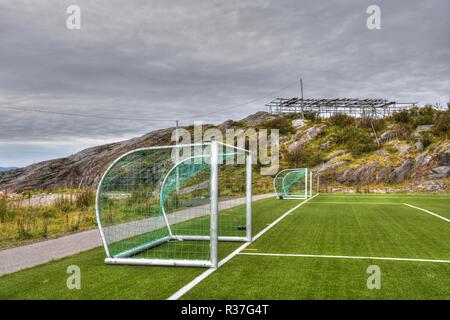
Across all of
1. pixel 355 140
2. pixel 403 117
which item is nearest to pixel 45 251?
pixel 355 140

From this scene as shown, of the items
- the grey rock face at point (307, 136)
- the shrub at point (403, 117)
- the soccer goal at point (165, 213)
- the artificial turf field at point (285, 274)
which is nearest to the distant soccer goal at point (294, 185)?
the grey rock face at point (307, 136)

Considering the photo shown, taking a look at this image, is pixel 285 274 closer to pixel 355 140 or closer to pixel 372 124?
pixel 355 140

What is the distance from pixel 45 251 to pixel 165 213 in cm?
347

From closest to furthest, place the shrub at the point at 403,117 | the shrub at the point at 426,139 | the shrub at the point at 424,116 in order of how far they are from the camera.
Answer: the shrub at the point at 426,139, the shrub at the point at 424,116, the shrub at the point at 403,117

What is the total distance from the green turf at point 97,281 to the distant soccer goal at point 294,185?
61.0 feet

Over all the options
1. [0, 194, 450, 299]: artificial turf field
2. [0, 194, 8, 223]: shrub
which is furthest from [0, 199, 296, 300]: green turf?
[0, 194, 8, 223]: shrub

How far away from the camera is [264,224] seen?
13.2m

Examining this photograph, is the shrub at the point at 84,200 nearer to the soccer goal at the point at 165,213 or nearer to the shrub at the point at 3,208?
the soccer goal at the point at 165,213

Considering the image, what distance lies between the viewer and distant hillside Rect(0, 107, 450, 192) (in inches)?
1527

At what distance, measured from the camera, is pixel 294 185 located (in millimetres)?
36438

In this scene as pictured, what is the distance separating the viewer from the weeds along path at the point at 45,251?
7469 mm
